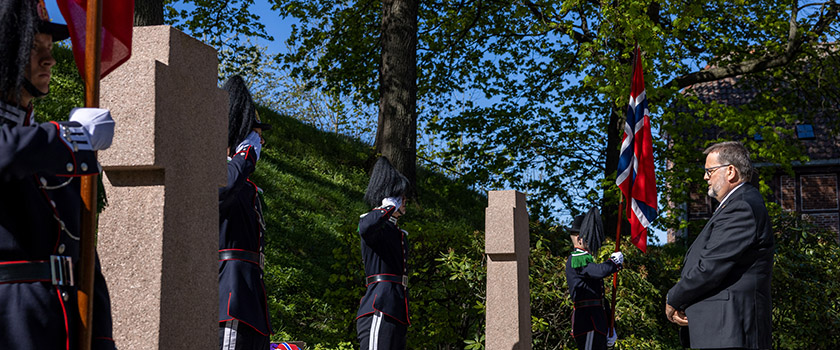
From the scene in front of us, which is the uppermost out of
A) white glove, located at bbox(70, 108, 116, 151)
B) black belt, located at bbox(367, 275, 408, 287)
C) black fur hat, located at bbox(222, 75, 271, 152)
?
black fur hat, located at bbox(222, 75, 271, 152)

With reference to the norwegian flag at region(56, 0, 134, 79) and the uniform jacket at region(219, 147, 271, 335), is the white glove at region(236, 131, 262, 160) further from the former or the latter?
the norwegian flag at region(56, 0, 134, 79)

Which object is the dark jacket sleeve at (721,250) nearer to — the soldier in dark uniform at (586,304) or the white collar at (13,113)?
the white collar at (13,113)

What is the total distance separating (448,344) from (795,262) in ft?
20.6

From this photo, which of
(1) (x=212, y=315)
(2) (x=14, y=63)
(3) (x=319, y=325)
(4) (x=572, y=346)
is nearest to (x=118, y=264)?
(1) (x=212, y=315)

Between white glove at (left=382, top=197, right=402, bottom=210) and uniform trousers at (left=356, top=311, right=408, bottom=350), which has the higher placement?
white glove at (left=382, top=197, right=402, bottom=210)

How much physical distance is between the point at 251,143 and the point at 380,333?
256 centimetres

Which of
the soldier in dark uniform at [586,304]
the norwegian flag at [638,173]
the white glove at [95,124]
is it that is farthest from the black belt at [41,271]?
the norwegian flag at [638,173]

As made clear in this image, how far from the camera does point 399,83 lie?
1441 centimetres

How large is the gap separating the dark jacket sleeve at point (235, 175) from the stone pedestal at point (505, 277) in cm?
357

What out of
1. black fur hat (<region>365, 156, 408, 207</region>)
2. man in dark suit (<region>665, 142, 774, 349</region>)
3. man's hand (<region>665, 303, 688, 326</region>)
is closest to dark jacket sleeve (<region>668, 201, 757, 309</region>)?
man in dark suit (<region>665, 142, 774, 349</region>)

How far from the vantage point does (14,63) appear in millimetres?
2434

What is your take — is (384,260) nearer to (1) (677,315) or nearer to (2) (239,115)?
(2) (239,115)

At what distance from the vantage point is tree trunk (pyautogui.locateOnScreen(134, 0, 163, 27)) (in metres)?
9.94

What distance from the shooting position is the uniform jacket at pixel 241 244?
14.9 feet
